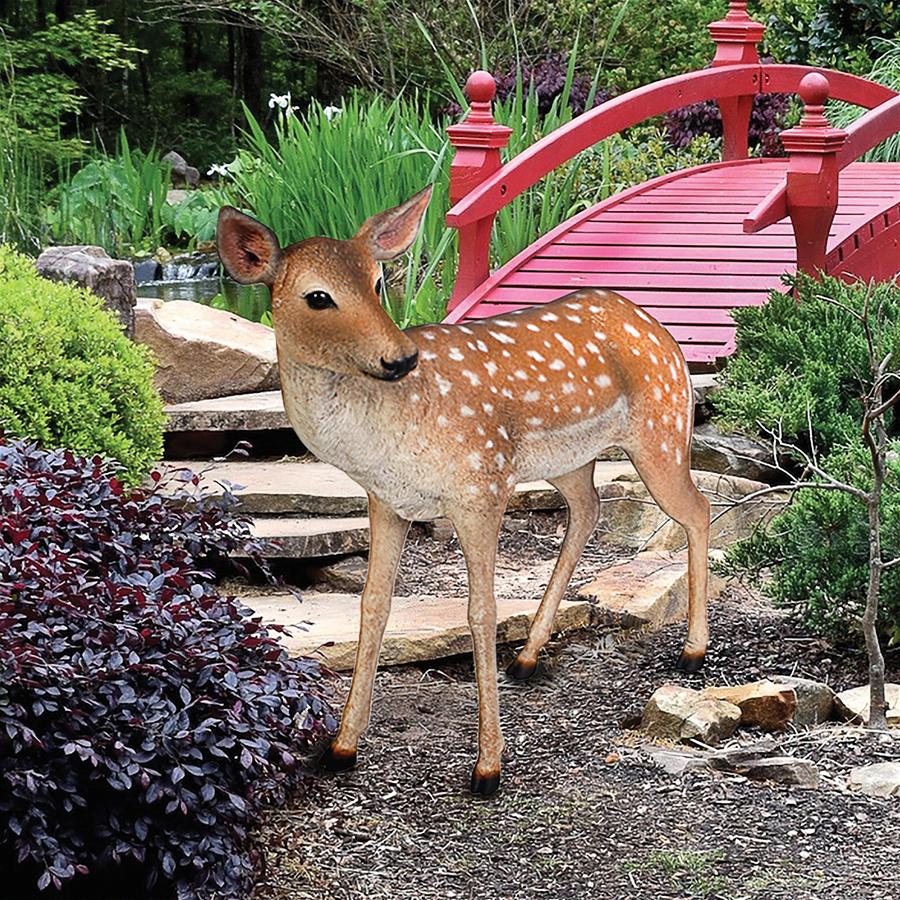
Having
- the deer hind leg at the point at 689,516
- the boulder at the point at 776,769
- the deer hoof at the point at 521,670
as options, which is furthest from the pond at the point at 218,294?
the boulder at the point at 776,769

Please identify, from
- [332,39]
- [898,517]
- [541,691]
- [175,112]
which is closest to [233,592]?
[541,691]

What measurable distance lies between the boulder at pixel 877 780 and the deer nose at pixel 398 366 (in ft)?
5.68

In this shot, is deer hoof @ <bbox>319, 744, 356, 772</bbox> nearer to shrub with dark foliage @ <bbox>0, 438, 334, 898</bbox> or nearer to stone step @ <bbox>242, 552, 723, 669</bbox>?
shrub with dark foliage @ <bbox>0, 438, 334, 898</bbox>

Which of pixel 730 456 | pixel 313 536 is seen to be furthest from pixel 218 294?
pixel 313 536

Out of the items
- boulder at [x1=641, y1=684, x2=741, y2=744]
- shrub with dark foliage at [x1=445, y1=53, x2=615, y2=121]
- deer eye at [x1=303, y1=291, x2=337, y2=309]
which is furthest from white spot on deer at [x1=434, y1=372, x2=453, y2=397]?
shrub with dark foliage at [x1=445, y1=53, x2=615, y2=121]

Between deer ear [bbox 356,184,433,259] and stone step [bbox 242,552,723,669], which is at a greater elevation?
deer ear [bbox 356,184,433,259]

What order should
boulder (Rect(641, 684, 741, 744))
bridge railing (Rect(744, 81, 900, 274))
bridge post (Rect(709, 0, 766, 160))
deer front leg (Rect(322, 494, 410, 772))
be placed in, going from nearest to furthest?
deer front leg (Rect(322, 494, 410, 772)) → boulder (Rect(641, 684, 741, 744)) → bridge railing (Rect(744, 81, 900, 274)) → bridge post (Rect(709, 0, 766, 160))

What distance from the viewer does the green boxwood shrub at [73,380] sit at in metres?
5.70

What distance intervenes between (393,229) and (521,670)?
1742 millimetres

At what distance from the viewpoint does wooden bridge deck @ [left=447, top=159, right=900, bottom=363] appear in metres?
8.17

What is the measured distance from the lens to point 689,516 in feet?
16.4

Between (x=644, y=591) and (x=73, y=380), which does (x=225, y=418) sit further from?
(x=644, y=591)

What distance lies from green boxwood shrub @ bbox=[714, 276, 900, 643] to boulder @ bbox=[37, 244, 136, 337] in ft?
A: 8.84

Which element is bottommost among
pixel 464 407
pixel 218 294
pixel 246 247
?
pixel 218 294
